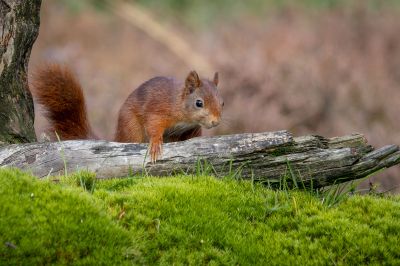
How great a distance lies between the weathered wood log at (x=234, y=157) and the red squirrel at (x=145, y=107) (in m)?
0.75

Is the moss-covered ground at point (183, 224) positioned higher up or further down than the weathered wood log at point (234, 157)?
further down

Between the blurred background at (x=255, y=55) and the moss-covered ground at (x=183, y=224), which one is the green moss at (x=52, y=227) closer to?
the moss-covered ground at (x=183, y=224)

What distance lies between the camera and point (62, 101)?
553cm

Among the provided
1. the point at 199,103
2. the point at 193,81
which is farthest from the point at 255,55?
the point at 199,103

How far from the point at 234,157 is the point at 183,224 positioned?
2.54 ft

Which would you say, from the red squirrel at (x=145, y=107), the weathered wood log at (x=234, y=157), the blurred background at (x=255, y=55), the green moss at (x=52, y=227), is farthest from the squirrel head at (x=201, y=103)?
the blurred background at (x=255, y=55)

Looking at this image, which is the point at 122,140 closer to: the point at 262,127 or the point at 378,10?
the point at 262,127

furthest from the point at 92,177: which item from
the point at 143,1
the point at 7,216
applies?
the point at 143,1

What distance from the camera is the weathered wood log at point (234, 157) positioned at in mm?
4406

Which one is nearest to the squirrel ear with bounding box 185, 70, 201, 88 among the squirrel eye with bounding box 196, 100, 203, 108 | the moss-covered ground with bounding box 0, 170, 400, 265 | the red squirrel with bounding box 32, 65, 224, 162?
the red squirrel with bounding box 32, 65, 224, 162

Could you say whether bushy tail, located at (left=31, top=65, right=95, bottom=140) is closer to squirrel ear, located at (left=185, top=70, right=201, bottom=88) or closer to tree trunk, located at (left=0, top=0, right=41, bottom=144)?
tree trunk, located at (left=0, top=0, right=41, bottom=144)

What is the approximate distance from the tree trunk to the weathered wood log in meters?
0.51

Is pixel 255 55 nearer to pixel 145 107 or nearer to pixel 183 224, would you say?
pixel 145 107

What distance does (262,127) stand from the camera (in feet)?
35.7
